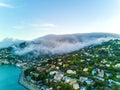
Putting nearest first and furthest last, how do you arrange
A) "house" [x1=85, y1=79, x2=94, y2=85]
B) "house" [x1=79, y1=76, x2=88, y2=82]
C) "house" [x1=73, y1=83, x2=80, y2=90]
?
"house" [x1=73, y1=83, x2=80, y2=90] → "house" [x1=85, y1=79, x2=94, y2=85] → "house" [x1=79, y1=76, x2=88, y2=82]

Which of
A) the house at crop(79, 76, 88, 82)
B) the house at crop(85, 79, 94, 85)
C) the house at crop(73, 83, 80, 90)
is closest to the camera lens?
the house at crop(73, 83, 80, 90)

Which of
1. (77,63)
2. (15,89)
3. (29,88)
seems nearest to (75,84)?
(29,88)

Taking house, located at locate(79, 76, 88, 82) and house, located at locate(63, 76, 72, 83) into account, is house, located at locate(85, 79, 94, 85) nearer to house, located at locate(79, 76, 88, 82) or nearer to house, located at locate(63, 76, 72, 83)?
house, located at locate(79, 76, 88, 82)

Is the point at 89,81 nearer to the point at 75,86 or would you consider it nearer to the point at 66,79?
the point at 75,86

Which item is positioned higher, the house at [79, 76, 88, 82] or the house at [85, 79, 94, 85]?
the house at [85, 79, 94, 85]

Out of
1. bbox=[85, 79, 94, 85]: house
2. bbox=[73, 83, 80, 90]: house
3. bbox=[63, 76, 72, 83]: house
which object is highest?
bbox=[85, 79, 94, 85]: house

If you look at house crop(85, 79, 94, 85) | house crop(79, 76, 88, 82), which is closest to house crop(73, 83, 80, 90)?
house crop(85, 79, 94, 85)

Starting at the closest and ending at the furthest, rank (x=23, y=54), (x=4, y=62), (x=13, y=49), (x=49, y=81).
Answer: (x=49, y=81), (x=4, y=62), (x=23, y=54), (x=13, y=49)

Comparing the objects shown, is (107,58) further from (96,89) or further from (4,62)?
(4,62)

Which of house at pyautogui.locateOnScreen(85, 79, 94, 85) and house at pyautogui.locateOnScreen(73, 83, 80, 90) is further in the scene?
house at pyautogui.locateOnScreen(85, 79, 94, 85)

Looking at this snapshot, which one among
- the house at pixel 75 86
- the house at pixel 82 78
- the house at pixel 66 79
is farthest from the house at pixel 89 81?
the house at pixel 66 79

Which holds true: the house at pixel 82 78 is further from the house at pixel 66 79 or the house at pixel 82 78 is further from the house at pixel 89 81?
the house at pixel 66 79
